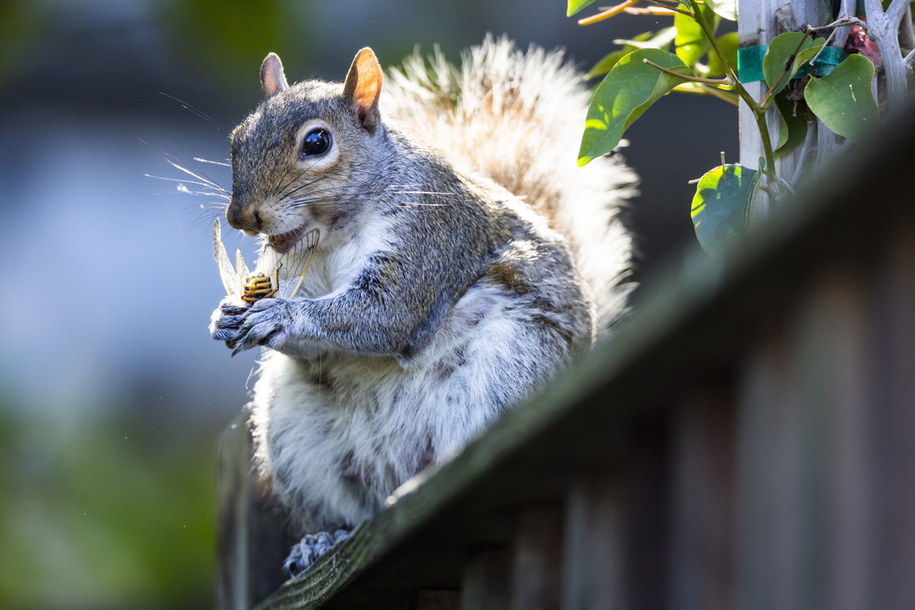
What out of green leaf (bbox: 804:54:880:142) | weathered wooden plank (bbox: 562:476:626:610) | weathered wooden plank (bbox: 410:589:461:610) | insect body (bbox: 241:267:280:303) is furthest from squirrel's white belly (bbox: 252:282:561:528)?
weathered wooden plank (bbox: 562:476:626:610)

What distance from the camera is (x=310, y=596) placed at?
1.14m

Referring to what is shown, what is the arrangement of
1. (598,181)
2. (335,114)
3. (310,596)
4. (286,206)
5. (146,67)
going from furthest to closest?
(146,67) → (598,181) → (335,114) → (286,206) → (310,596)

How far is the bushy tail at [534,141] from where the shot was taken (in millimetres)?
1646

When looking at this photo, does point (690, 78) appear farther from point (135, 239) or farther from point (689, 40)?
point (135, 239)

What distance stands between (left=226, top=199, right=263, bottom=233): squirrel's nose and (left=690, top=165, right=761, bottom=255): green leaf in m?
0.50

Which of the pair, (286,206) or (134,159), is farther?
(134,159)

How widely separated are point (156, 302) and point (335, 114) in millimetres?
1628

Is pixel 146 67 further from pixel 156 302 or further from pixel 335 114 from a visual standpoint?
pixel 335 114

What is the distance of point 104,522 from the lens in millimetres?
2393

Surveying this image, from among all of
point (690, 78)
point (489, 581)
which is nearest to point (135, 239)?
point (690, 78)

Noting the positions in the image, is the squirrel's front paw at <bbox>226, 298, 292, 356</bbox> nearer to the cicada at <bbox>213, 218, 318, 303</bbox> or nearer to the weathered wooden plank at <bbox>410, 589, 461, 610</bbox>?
the cicada at <bbox>213, 218, 318, 303</bbox>

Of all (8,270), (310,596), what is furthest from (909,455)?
(8,270)

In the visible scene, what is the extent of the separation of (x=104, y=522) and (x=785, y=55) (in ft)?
5.84

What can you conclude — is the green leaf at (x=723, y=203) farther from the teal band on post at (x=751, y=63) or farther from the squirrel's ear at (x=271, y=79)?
the squirrel's ear at (x=271, y=79)
